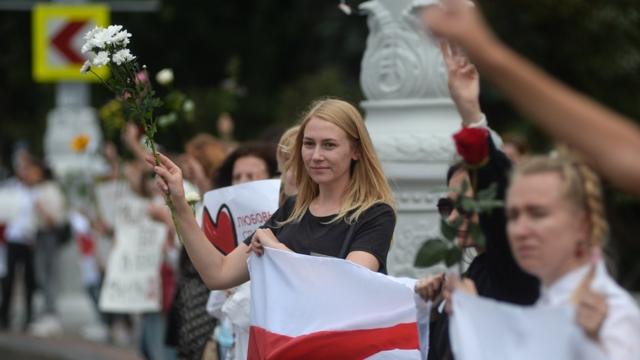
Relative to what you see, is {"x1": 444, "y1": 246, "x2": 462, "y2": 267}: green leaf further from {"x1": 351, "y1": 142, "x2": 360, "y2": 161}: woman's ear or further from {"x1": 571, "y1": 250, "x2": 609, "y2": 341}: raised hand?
{"x1": 351, "y1": 142, "x2": 360, "y2": 161}: woman's ear

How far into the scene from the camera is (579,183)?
355cm

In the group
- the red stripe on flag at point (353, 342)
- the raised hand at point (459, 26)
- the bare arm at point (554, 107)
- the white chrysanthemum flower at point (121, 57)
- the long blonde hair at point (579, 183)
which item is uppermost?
the raised hand at point (459, 26)

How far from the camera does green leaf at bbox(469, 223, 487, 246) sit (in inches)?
150

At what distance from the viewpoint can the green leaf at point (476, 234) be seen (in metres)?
3.81

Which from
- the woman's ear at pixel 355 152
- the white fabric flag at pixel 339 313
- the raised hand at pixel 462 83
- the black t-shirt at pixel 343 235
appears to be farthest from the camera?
the woman's ear at pixel 355 152

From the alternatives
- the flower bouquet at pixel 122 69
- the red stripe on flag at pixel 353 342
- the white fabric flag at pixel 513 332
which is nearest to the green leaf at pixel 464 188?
the white fabric flag at pixel 513 332

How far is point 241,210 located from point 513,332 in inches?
131

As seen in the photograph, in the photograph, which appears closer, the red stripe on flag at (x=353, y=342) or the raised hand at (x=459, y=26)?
the raised hand at (x=459, y=26)

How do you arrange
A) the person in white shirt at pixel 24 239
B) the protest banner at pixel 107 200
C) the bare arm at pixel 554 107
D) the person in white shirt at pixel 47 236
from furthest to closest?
the person in white shirt at pixel 24 239 < the person in white shirt at pixel 47 236 < the protest banner at pixel 107 200 < the bare arm at pixel 554 107

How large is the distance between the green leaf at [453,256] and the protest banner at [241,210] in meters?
2.88

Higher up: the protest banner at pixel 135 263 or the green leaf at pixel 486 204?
the green leaf at pixel 486 204

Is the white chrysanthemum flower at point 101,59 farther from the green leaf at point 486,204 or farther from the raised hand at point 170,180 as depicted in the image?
the green leaf at point 486,204

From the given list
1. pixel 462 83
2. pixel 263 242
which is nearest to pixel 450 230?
pixel 462 83

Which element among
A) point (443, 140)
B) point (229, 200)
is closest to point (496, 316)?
point (229, 200)
